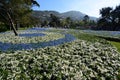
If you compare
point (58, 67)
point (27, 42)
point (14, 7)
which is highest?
point (14, 7)

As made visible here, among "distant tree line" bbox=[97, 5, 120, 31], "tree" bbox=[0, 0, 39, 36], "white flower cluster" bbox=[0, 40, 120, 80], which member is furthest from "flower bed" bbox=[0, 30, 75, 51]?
"distant tree line" bbox=[97, 5, 120, 31]

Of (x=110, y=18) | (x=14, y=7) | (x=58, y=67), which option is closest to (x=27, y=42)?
(x=58, y=67)

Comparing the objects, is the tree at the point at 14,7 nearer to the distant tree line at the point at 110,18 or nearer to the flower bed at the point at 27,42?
the flower bed at the point at 27,42

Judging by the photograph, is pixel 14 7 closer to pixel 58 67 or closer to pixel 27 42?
pixel 27 42

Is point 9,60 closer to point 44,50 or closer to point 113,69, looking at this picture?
point 44,50

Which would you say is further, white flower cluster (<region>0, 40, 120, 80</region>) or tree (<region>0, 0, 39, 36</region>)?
tree (<region>0, 0, 39, 36</region>)

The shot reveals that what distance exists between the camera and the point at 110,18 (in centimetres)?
9719

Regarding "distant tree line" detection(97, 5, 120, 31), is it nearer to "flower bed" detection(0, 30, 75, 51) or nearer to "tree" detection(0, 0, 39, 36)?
"tree" detection(0, 0, 39, 36)

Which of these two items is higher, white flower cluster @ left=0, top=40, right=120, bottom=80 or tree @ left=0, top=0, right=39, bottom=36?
tree @ left=0, top=0, right=39, bottom=36

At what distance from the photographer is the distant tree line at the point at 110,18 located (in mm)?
92750

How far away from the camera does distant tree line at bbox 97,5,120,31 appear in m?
92.8

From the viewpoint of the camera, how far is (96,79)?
12469 millimetres

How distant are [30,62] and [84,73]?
3134mm

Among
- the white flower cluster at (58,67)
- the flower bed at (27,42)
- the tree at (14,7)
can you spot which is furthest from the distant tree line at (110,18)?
the white flower cluster at (58,67)
